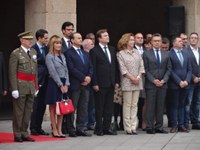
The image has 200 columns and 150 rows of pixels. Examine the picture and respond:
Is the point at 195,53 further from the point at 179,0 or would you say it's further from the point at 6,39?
the point at 6,39

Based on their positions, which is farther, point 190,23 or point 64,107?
point 190,23

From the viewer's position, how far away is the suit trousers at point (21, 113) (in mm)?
14641

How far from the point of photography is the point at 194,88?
17062mm

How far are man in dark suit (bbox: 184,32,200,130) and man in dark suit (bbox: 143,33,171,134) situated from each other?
2.51 feet

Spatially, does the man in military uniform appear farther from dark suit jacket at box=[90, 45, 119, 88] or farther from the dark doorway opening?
the dark doorway opening

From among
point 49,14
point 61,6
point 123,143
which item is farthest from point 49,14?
point 123,143

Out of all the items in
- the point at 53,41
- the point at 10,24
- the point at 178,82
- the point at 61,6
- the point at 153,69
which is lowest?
the point at 178,82

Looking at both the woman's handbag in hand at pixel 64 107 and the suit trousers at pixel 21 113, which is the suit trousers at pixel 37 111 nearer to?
the woman's handbag in hand at pixel 64 107

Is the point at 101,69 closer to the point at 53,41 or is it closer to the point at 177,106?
the point at 53,41

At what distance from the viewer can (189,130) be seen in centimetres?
1672

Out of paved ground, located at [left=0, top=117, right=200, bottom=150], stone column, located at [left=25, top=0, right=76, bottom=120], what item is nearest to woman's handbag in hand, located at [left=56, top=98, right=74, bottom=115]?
paved ground, located at [left=0, top=117, right=200, bottom=150]

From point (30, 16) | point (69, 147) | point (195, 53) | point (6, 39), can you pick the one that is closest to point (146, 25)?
point (6, 39)

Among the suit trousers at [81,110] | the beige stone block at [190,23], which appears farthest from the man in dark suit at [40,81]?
the beige stone block at [190,23]

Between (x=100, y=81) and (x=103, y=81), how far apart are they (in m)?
0.07
